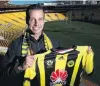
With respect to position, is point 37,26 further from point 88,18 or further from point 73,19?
point 73,19

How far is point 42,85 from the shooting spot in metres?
3.64

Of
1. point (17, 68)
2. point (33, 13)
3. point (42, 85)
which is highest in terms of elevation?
point (33, 13)

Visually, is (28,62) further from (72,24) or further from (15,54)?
(72,24)

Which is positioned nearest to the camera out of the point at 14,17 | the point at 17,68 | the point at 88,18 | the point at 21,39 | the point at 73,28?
the point at 17,68

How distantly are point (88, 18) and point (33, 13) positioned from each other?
2645 inches

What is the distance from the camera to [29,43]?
358 cm

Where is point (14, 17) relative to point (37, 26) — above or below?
below

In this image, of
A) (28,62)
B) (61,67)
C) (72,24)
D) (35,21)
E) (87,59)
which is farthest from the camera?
(72,24)

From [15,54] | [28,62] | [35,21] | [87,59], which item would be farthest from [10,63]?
[87,59]

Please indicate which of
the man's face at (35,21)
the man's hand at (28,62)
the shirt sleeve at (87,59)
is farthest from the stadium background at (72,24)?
the man's hand at (28,62)

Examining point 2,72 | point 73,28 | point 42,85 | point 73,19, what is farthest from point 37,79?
point 73,19

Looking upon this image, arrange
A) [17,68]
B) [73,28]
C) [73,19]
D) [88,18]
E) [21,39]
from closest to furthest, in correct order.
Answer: [17,68]
[21,39]
[73,28]
[88,18]
[73,19]

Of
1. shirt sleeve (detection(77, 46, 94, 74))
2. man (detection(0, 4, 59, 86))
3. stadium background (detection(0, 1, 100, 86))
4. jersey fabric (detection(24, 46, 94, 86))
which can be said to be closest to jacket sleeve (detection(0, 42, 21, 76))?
man (detection(0, 4, 59, 86))

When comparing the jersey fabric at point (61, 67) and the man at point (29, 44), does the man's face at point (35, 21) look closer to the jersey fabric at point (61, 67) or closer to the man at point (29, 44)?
the man at point (29, 44)
